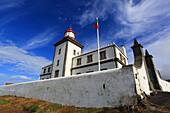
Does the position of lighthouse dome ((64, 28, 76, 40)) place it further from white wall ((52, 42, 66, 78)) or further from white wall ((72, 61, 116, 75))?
white wall ((72, 61, 116, 75))

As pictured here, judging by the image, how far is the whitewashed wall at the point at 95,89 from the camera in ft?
18.8

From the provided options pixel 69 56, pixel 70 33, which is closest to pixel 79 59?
pixel 69 56

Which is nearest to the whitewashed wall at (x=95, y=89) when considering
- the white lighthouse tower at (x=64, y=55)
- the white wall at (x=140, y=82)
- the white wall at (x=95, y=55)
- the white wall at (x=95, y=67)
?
the white wall at (x=140, y=82)

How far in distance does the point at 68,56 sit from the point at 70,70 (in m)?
3.11

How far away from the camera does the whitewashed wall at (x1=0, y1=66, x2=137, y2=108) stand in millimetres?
5738

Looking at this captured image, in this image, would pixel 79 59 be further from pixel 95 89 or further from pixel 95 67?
pixel 95 89

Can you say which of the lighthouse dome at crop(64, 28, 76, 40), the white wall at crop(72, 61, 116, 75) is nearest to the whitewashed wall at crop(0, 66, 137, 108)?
the white wall at crop(72, 61, 116, 75)

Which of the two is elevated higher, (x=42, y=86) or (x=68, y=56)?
(x=68, y=56)

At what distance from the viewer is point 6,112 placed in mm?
9227

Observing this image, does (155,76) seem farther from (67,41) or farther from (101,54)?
(67,41)

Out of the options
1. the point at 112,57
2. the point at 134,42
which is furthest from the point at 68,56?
the point at 134,42

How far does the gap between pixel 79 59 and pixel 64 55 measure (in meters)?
3.43


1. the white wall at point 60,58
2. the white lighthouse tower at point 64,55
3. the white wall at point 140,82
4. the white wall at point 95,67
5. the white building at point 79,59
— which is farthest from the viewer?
the white wall at point 60,58

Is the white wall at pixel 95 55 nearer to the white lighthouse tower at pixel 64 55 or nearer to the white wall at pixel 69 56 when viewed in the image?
the white wall at pixel 69 56
